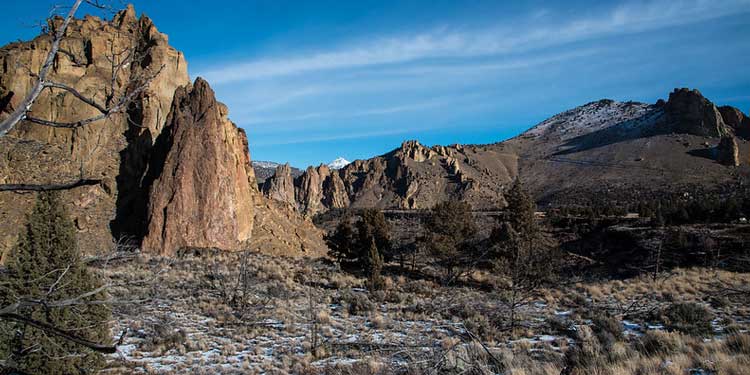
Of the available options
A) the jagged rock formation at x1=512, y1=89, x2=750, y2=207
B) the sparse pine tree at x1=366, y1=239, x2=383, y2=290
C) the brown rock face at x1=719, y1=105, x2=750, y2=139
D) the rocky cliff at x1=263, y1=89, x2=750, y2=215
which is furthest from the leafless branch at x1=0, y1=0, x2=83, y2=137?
the brown rock face at x1=719, y1=105, x2=750, y2=139

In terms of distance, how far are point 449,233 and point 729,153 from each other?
11355 cm

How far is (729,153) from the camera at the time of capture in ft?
330

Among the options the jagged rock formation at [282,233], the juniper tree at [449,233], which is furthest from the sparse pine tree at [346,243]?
the juniper tree at [449,233]

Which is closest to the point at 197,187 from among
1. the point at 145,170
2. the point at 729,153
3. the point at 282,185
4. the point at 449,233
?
the point at 145,170

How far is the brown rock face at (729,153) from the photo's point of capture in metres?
99.0

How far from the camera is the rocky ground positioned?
21.0 ft

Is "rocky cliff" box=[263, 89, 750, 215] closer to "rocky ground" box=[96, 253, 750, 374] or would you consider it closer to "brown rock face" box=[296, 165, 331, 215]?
"brown rock face" box=[296, 165, 331, 215]

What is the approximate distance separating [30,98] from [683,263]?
42897mm

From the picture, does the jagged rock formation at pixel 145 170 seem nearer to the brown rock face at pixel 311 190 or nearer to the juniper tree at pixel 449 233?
the juniper tree at pixel 449 233

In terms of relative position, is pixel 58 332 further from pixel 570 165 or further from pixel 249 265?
pixel 570 165

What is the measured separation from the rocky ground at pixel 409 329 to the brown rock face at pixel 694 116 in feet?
460

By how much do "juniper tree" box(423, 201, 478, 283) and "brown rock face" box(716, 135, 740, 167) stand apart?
10829cm

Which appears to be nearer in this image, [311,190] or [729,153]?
[729,153]

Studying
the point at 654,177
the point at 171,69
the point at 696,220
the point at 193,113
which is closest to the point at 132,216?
the point at 193,113
